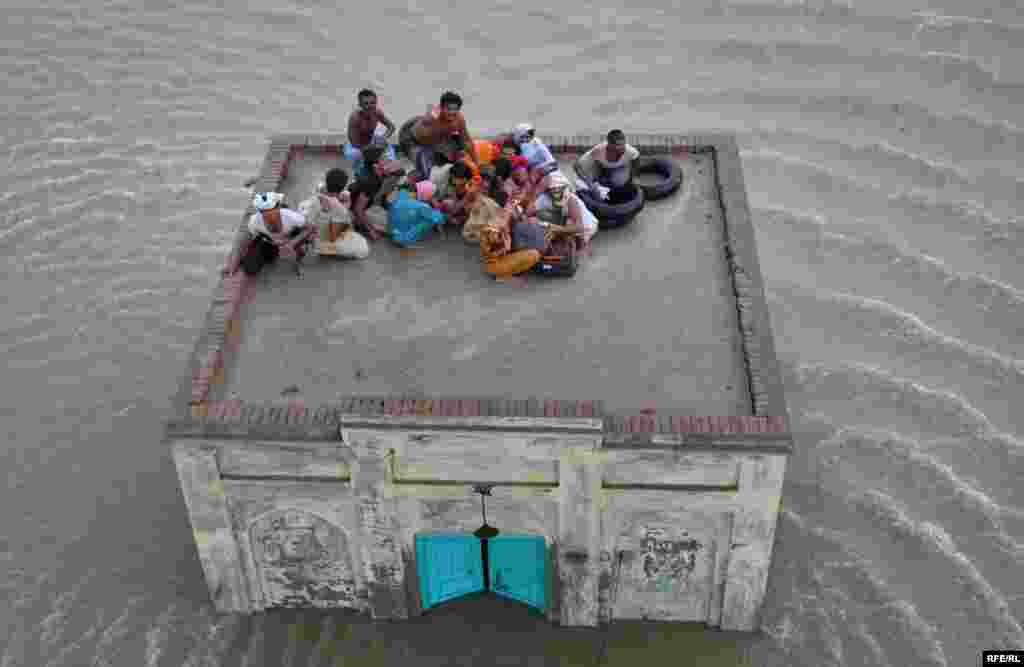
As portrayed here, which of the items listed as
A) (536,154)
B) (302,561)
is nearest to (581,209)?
(536,154)

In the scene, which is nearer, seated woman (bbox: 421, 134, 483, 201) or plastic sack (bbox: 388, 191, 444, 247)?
plastic sack (bbox: 388, 191, 444, 247)

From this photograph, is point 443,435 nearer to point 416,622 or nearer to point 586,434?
point 586,434

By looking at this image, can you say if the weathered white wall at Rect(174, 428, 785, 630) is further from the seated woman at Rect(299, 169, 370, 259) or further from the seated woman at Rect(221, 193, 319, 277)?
the seated woman at Rect(299, 169, 370, 259)

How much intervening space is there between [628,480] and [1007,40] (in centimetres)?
1716

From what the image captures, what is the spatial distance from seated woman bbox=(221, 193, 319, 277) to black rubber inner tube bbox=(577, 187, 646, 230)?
3560mm

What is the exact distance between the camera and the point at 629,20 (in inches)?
1108

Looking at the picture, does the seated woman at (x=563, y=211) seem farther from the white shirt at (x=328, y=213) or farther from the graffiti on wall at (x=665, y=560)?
the graffiti on wall at (x=665, y=560)

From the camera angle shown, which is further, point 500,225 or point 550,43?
point 550,43

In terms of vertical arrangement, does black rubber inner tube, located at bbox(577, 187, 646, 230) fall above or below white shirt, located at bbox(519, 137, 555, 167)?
below

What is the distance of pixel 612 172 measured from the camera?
16.8 m

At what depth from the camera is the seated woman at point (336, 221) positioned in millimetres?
16078

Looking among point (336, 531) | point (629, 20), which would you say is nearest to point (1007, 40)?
point (629, 20)

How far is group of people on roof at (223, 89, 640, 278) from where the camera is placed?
15.9m

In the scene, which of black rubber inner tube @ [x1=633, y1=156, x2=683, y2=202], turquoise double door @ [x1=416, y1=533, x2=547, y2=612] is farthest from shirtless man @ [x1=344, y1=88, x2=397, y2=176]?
turquoise double door @ [x1=416, y1=533, x2=547, y2=612]
